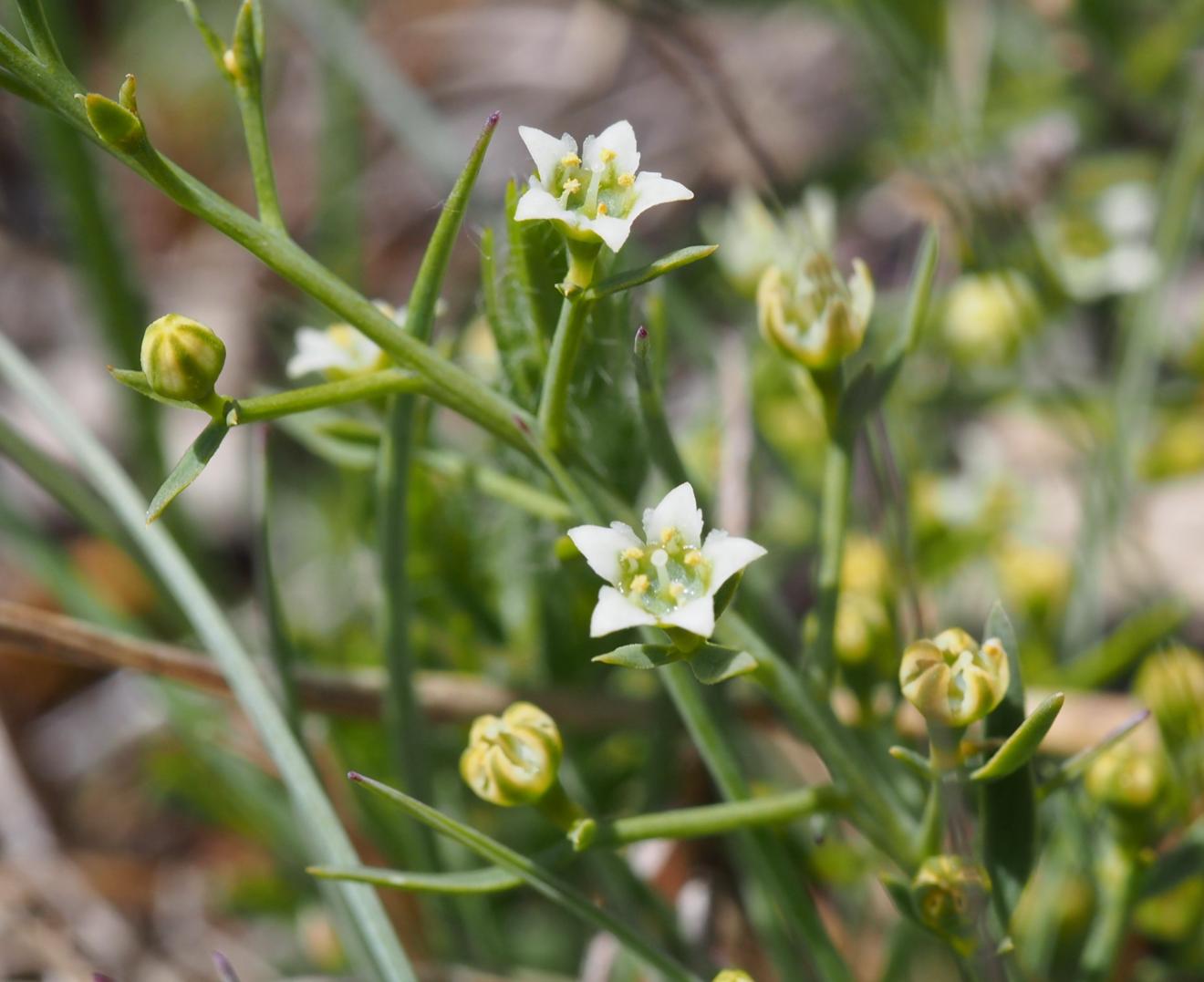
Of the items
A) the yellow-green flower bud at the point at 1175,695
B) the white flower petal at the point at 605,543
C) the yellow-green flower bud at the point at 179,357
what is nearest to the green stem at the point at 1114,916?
the yellow-green flower bud at the point at 1175,695

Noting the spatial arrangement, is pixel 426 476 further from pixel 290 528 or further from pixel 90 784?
pixel 90 784

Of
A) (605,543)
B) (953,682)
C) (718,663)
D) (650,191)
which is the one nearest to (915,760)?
(953,682)

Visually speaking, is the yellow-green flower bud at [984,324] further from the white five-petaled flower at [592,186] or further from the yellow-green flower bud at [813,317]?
the white five-petaled flower at [592,186]

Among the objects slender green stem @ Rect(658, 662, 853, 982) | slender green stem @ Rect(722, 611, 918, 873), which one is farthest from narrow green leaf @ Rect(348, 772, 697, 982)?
slender green stem @ Rect(722, 611, 918, 873)

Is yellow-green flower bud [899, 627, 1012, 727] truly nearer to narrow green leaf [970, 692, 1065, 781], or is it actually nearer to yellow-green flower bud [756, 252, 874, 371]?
narrow green leaf [970, 692, 1065, 781]

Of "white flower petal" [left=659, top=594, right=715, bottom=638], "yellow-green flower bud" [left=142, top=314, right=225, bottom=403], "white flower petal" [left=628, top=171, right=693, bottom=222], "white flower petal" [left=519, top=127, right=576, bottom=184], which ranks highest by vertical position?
"white flower petal" [left=519, top=127, right=576, bottom=184]

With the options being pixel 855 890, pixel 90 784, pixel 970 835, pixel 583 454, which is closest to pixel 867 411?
pixel 583 454
